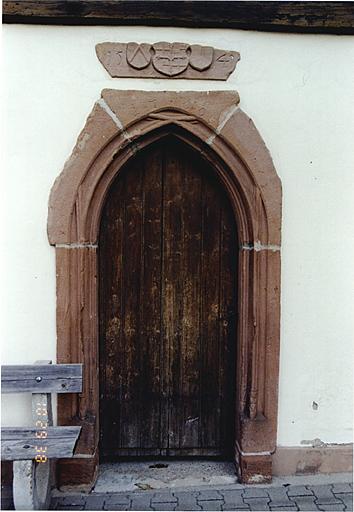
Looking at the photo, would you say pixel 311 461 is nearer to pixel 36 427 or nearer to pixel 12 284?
pixel 36 427

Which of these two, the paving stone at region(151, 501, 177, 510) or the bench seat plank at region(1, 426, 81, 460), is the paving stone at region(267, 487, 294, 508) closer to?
the paving stone at region(151, 501, 177, 510)

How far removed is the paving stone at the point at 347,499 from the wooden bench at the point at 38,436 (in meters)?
1.83

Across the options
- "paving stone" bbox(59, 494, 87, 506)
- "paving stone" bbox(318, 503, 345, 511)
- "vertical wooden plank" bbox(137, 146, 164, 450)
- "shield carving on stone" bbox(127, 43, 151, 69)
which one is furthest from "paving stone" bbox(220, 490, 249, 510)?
"shield carving on stone" bbox(127, 43, 151, 69)

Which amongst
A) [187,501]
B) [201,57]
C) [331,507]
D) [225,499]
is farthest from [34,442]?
[201,57]

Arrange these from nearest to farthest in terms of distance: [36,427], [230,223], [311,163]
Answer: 1. [36,427]
2. [311,163]
3. [230,223]

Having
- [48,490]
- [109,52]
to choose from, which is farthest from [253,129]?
[48,490]

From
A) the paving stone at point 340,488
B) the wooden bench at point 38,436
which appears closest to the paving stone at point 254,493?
the paving stone at point 340,488

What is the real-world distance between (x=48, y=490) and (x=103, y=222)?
1.85 m

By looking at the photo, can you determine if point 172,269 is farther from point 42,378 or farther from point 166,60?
point 166,60

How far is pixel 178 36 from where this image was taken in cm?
392

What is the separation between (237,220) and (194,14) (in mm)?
1417

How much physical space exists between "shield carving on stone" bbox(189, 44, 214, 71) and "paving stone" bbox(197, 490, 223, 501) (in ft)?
9.42

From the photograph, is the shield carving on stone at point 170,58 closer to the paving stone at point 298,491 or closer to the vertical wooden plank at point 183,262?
the vertical wooden plank at point 183,262

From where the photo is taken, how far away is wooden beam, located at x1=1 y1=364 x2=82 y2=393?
12.5 feet
